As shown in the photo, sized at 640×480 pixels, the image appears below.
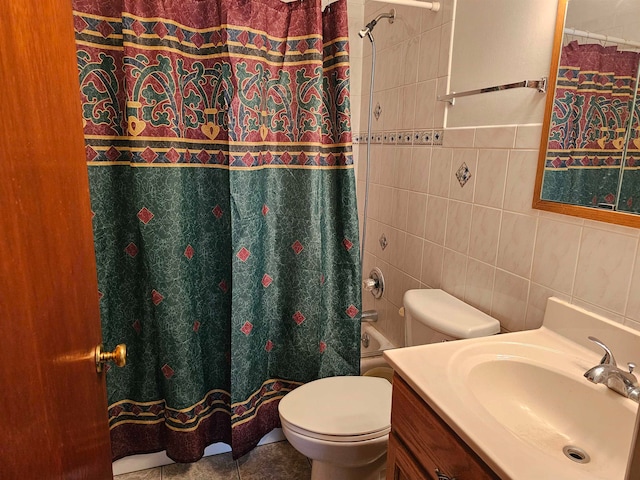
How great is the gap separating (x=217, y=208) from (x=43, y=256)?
3.71ft

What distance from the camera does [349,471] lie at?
1.56m

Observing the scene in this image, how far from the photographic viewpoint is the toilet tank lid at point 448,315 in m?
1.41

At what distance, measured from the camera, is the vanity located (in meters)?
0.80

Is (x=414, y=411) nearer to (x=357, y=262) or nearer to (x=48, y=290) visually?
(x=48, y=290)

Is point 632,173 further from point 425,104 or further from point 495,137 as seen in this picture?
point 425,104

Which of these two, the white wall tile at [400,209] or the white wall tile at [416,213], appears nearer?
the white wall tile at [416,213]

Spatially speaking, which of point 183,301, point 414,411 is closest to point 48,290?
point 414,411

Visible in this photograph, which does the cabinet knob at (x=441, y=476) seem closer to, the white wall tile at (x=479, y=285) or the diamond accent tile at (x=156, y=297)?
the white wall tile at (x=479, y=285)

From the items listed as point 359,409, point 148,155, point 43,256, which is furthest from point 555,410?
point 148,155

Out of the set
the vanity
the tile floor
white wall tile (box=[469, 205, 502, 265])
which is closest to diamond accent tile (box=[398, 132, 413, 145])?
white wall tile (box=[469, 205, 502, 265])

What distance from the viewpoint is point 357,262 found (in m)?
1.91

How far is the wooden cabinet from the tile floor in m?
0.90

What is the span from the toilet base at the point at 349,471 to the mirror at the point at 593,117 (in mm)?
1093

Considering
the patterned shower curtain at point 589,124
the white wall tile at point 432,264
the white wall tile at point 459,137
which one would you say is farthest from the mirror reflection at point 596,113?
the white wall tile at point 432,264
